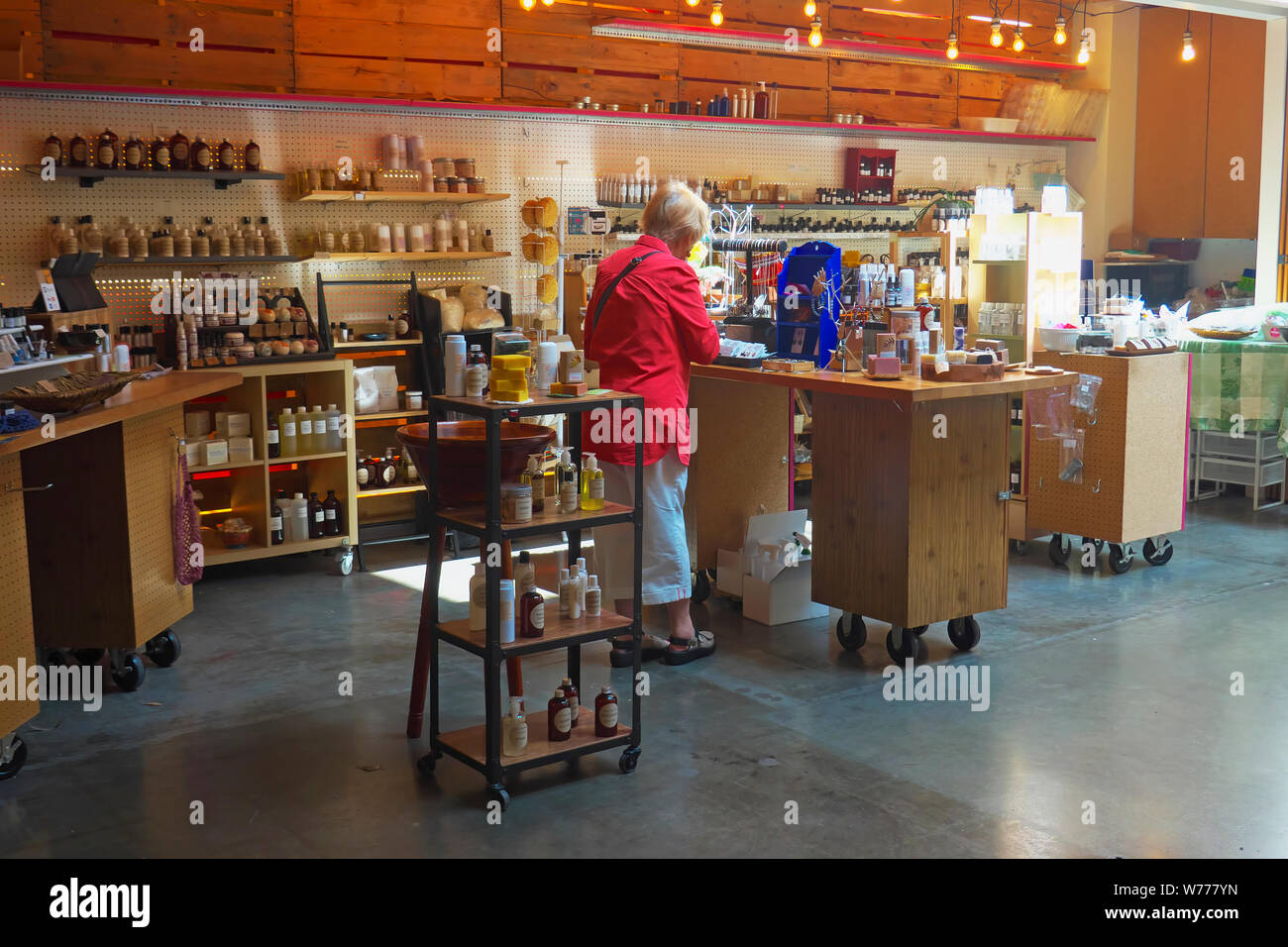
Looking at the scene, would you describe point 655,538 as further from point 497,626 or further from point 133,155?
point 133,155

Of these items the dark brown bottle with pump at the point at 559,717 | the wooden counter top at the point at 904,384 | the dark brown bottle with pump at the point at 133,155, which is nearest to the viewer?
the dark brown bottle with pump at the point at 559,717

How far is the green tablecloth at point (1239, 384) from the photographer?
300 inches

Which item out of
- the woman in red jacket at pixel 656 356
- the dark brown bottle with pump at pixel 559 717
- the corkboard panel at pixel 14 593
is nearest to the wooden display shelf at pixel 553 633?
the dark brown bottle with pump at pixel 559 717

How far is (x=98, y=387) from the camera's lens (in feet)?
15.2

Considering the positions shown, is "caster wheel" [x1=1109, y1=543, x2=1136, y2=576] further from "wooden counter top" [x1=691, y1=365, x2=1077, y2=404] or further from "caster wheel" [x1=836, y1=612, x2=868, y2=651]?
"caster wheel" [x1=836, y1=612, x2=868, y2=651]

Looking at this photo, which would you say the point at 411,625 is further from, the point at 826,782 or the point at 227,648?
the point at 826,782

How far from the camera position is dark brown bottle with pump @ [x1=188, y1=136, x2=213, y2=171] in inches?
265

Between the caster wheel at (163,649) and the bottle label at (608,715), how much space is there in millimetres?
2121

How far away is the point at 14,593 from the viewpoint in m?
4.03

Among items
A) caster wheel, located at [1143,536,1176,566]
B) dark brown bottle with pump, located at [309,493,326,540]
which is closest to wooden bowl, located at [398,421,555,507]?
dark brown bottle with pump, located at [309,493,326,540]

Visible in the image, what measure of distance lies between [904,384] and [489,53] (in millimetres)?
4428

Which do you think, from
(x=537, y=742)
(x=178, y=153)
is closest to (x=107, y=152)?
(x=178, y=153)

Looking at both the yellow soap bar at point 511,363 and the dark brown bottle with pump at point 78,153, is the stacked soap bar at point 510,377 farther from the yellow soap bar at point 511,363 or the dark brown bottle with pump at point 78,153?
the dark brown bottle with pump at point 78,153

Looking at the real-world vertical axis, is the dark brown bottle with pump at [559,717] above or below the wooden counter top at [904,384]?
below
